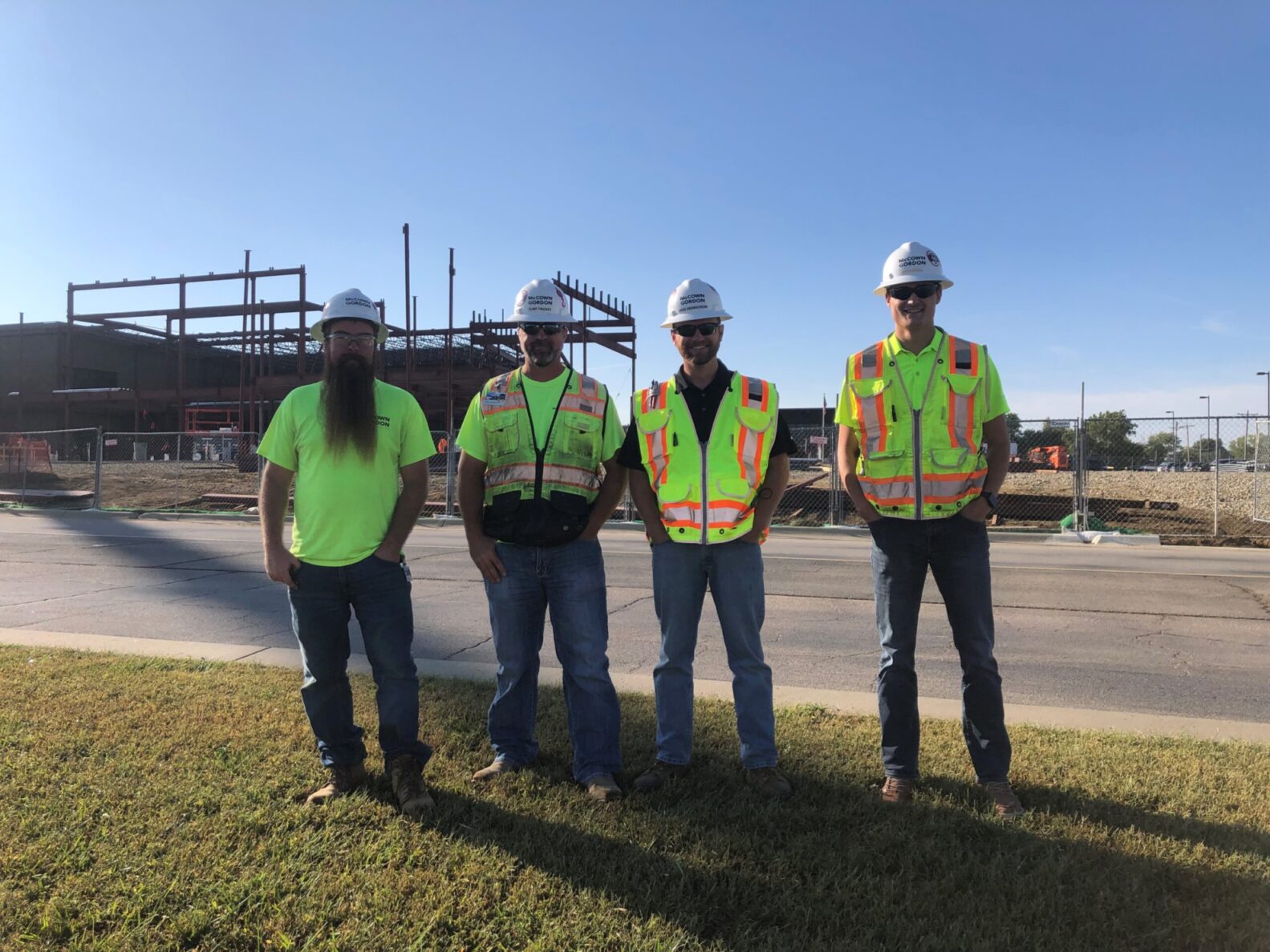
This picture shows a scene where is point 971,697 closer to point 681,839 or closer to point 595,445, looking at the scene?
point 681,839

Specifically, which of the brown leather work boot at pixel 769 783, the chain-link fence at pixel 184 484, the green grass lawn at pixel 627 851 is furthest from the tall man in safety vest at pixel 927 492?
the chain-link fence at pixel 184 484

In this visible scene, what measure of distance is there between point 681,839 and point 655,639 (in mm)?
3982

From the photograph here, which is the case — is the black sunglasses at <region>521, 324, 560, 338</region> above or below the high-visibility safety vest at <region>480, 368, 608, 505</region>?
above

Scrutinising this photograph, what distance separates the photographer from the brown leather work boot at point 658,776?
3.68 metres

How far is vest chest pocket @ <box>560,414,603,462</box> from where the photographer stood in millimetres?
3842

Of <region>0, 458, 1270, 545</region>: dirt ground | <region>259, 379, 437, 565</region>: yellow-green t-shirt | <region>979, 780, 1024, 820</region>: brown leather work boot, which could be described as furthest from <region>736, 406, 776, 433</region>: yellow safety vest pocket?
<region>0, 458, 1270, 545</region>: dirt ground

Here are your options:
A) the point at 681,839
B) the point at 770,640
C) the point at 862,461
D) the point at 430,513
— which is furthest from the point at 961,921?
the point at 430,513

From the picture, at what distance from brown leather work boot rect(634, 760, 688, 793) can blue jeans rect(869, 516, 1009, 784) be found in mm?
897

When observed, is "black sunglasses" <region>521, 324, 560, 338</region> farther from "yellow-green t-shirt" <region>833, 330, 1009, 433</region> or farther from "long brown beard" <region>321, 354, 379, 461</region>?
"yellow-green t-shirt" <region>833, 330, 1009, 433</region>

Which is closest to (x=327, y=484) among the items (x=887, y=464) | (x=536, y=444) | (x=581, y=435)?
(x=536, y=444)

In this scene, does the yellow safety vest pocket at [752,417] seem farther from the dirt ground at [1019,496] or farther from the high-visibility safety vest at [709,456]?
the dirt ground at [1019,496]

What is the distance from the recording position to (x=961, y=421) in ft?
11.9

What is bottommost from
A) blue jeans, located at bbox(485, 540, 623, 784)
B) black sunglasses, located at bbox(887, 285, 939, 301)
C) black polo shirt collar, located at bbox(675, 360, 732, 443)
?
blue jeans, located at bbox(485, 540, 623, 784)

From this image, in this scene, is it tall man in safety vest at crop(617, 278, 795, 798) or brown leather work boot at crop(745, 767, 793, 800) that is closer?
brown leather work boot at crop(745, 767, 793, 800)
